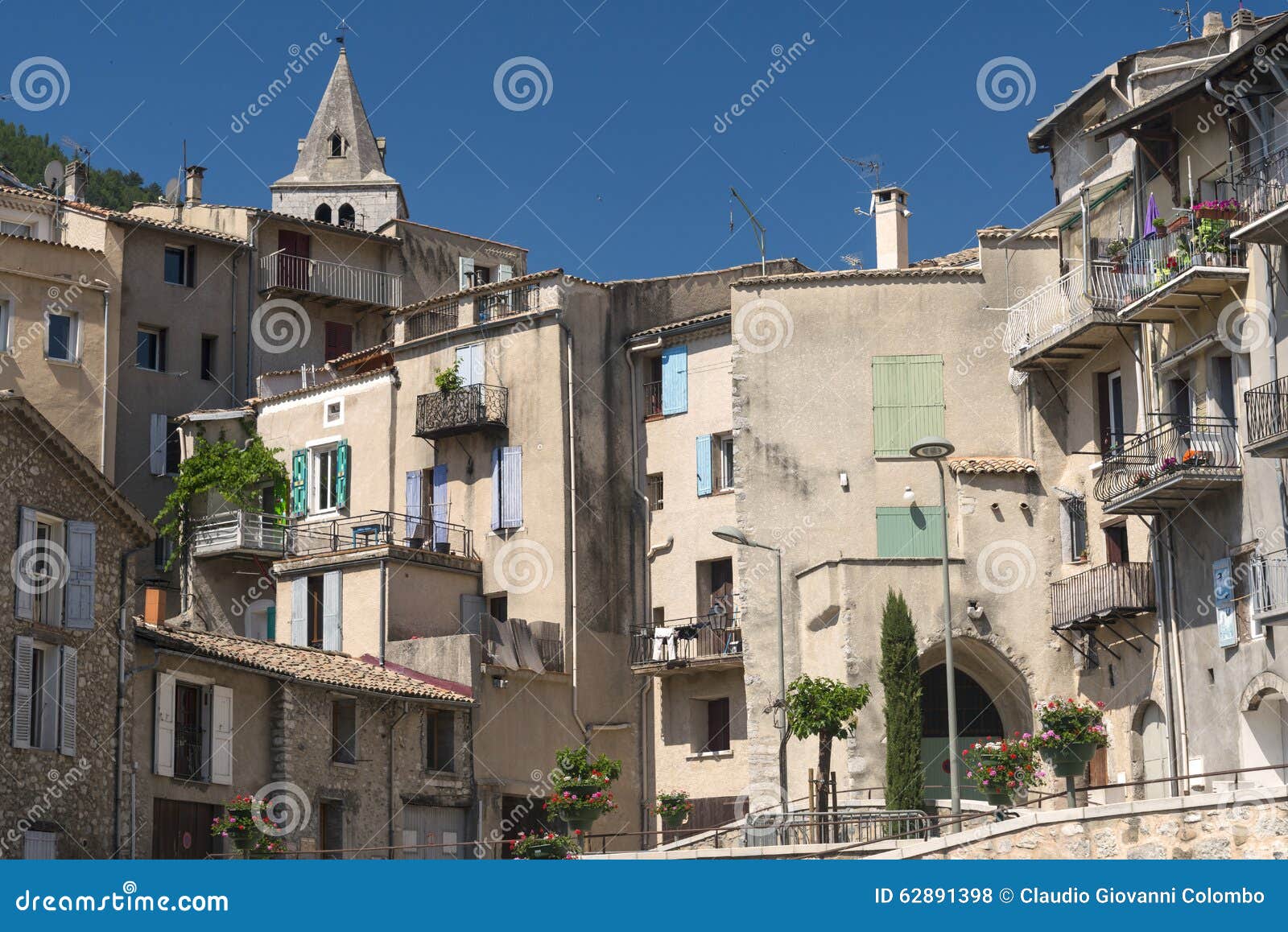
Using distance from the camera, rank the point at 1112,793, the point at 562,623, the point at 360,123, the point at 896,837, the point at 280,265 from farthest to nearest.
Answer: the point at 360,123 < the point at 280,265 < the point at 562,623 < the point at 1112,793 < the point at 896,837

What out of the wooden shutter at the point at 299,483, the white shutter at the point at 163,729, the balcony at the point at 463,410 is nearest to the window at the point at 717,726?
the balcony at the point at 463,410

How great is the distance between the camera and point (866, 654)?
43125 millimetres

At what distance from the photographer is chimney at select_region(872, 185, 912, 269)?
49062 millimetres

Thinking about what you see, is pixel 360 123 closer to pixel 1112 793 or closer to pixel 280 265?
pixel 280 265

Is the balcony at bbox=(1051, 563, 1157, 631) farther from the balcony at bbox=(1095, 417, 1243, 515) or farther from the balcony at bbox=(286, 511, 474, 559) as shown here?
the balcony at bbox=(286, 511, 474, 559)

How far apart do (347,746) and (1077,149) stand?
20.5 m

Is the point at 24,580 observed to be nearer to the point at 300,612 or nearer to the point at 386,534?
the point at 300,612

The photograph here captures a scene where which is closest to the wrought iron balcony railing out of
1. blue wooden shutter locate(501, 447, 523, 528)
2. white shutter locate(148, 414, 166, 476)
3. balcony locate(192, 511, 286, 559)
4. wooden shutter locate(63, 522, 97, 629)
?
blue wooden shutter locate(501, 447, 523, 528)

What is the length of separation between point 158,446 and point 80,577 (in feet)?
78.8

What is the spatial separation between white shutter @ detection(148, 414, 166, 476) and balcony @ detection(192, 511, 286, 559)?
3.94m

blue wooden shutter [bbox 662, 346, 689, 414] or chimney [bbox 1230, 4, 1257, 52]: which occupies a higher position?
chimney [bbox 1230, 4, 1257, 52]

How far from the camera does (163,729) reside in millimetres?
37438

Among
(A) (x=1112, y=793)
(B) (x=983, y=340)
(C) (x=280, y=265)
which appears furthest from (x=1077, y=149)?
(C) (x=280, y=265)

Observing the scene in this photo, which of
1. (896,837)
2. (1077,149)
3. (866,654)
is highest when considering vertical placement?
(1077,149)
